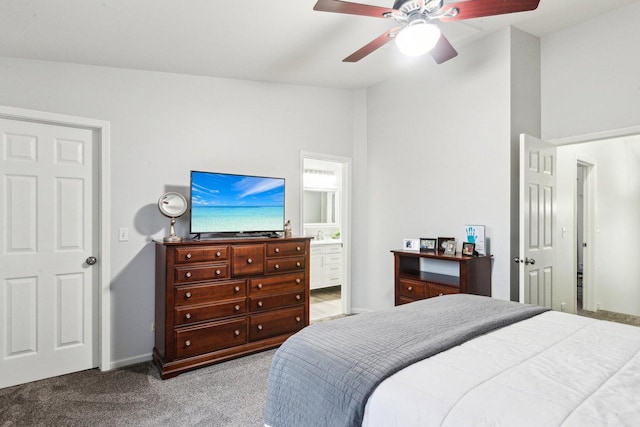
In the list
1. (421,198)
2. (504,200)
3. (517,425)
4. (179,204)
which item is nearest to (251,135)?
(179,204)

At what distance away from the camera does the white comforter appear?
0.96 metres

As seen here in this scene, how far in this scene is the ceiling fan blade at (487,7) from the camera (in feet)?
5.96

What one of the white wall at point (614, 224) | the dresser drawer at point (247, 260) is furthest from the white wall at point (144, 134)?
the white wall at point (614, 224)

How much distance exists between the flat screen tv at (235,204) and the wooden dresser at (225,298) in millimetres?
271

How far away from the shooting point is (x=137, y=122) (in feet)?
10.1

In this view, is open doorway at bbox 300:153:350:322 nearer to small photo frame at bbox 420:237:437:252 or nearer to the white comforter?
small photo frame at bbox 420:237:437:252

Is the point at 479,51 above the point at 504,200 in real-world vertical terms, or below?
above

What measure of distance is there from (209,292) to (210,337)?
39cm

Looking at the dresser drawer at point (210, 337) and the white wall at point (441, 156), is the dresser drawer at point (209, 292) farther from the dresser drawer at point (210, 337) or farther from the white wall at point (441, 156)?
the white wall at point (441, 156)

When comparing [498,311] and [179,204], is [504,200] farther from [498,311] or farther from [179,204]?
[179,204]

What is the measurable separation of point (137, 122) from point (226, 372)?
7.50 ft

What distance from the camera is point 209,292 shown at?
116 inches

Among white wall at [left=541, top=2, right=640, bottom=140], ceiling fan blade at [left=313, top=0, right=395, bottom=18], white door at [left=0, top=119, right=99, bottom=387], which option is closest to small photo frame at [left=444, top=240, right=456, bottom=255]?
white wall at [left=541, top=2, right=640, bottom=140]

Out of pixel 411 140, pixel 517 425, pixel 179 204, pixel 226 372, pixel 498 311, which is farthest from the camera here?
pixel 411 140
